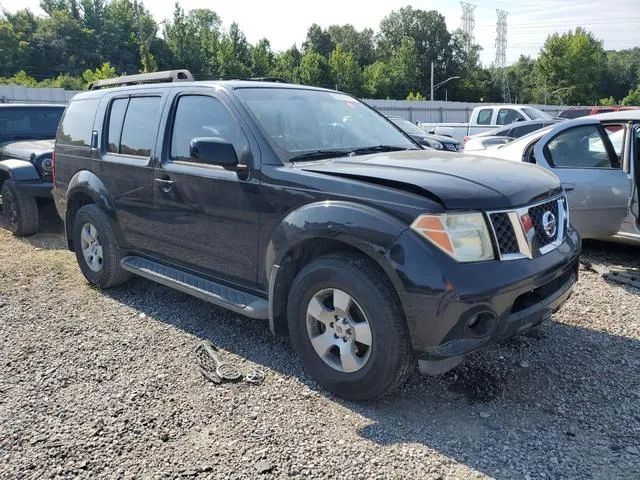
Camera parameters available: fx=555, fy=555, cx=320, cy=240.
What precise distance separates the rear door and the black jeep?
6.32 m

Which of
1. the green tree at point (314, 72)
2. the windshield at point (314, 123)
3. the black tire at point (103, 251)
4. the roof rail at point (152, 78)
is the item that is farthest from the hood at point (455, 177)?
the green tree at point (314, 72)

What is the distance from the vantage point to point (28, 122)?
8781mm

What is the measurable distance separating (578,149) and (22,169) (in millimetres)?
6959

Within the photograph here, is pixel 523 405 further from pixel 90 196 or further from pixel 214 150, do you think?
pixel 90 196

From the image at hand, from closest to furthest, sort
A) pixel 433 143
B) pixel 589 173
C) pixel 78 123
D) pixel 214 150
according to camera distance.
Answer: pixel 214 150 → pixel 78 123 → pixel 589 173 → pixel 433 143

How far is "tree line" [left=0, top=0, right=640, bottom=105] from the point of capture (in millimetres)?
63375

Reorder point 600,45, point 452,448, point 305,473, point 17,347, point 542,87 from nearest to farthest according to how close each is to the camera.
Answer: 1. point 305,473
2. point 452,448
3. point 17,347
4. point 542,87
5. point 600,45

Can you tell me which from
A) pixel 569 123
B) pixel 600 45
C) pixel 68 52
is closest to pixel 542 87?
pixel 600 45

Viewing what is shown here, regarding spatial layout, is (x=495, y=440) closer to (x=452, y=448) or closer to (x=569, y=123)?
(x=452, y=448)

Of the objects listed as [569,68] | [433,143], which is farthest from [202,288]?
[569,68]

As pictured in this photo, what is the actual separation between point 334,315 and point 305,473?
893 mm

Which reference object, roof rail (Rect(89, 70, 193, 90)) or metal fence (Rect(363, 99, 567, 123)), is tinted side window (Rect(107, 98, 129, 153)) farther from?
metal fence (Rect(363, 99, 567, 123))

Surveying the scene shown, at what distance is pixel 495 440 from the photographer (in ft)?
9.45

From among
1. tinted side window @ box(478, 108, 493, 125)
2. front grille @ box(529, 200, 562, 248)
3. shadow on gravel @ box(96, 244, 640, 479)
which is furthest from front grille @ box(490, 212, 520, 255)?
tinted side window @ box(478, 108, 493, 125)
